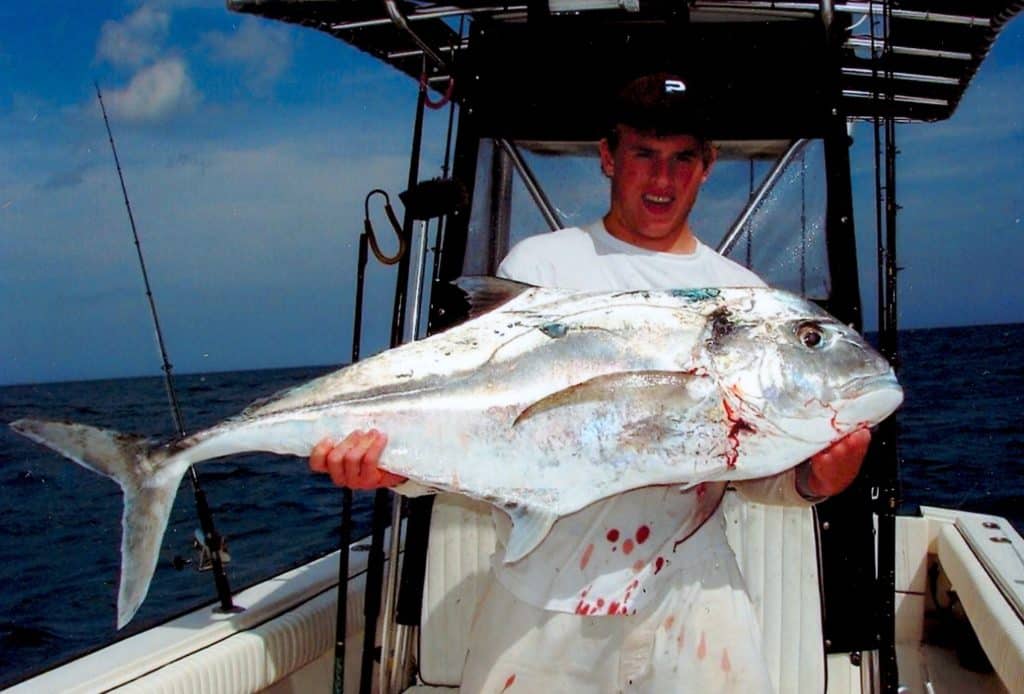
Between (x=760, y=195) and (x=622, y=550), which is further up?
(x=760, y=195)

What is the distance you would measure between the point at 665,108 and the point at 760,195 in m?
1.19

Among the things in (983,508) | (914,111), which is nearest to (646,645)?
(914,111)

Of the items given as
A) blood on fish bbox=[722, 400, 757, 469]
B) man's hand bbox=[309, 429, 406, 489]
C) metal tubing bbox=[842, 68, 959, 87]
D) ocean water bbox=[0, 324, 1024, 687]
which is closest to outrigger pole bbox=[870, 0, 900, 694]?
metal tubing bbox=[842, 68, 959, 87]

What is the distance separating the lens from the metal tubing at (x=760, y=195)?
146 inches

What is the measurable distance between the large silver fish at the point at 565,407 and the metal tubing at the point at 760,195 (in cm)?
156

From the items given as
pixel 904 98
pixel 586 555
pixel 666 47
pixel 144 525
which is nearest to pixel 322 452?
pixel 144 525

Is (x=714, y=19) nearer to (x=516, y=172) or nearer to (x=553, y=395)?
(x=516, y=172)

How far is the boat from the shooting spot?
3.35 m

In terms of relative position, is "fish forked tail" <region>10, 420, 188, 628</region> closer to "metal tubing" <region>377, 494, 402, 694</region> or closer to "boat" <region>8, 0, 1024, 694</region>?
"boat" <region>8, 0, 1024, 694</region>

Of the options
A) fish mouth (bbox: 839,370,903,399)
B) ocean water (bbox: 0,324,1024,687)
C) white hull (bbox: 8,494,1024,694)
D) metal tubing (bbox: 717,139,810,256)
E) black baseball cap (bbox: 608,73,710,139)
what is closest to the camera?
fish mouth (bbox: 839,370,903,399)

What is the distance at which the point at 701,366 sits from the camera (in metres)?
2.21

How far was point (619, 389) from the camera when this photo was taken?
7.36ft

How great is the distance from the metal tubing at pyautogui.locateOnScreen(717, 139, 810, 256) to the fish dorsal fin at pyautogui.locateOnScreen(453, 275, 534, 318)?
1618mm

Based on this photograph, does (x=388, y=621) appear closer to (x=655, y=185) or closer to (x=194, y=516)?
(x=655, y=185)
